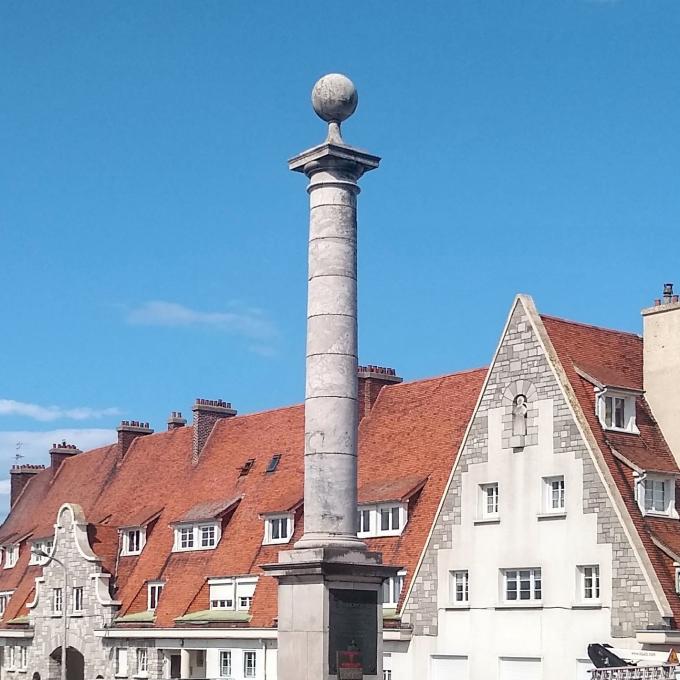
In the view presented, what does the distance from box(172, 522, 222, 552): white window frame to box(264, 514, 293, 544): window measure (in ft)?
14.4

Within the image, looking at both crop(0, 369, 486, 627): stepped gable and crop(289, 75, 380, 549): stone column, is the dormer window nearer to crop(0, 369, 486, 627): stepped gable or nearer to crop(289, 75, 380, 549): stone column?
crop(0, 369, 486, 627): stepped gable

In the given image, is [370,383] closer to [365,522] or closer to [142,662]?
[365,522]

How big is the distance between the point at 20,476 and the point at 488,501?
50.0m

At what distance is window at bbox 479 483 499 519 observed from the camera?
50.2 m

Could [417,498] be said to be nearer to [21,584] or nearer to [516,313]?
[516,313]

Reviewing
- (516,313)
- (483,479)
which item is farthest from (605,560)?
(516,313)

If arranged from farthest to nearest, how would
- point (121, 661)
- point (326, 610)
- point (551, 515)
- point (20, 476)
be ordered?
point (20, 476), point (121, 661), point (551, 515), point (326, 610)

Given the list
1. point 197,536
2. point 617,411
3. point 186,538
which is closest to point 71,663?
point 186,538

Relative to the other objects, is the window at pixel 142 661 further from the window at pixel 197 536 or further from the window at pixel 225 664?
the window at pixel 225 664

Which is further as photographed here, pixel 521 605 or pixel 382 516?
pixel 382 516

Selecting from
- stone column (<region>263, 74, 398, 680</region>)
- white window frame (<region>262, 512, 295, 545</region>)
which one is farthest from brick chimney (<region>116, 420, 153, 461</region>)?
stone column (<region>263, 74, 398, 680</region>)

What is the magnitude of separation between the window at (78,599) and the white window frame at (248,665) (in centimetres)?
1579

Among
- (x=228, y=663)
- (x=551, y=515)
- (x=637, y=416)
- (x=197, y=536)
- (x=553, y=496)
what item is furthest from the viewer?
(x=197, y=536)

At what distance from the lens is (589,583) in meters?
46.4
